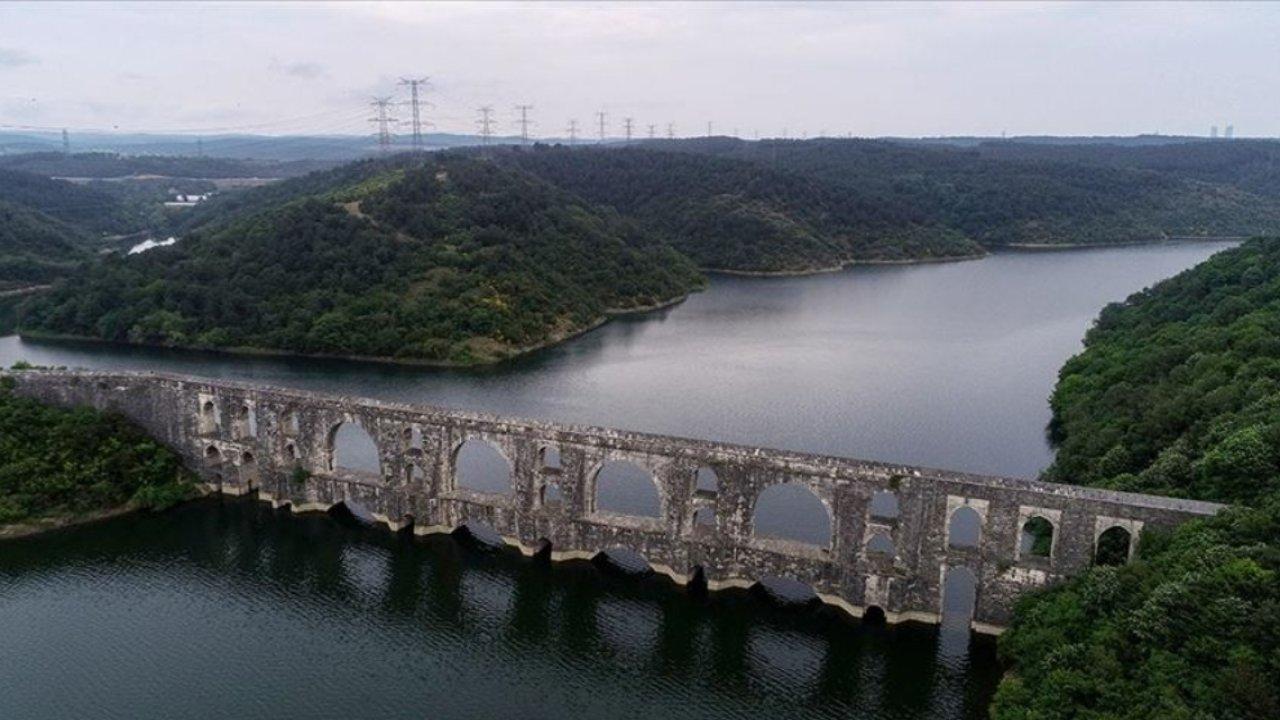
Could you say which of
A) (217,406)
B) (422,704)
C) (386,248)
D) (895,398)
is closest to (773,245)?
(386,248)

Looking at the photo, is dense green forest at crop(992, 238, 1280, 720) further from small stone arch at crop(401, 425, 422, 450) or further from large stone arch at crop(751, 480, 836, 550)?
small stone arch at crop(401, 425, 422, 450)

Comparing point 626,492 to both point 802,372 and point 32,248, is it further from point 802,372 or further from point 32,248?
point 32,248

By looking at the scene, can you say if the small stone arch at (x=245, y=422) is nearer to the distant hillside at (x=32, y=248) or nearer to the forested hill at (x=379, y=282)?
the forested hill at (x=379, y=282)

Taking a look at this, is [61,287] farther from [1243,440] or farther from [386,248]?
[1243,440]

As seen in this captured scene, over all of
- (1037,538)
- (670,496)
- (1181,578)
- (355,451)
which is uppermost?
(1181,578)

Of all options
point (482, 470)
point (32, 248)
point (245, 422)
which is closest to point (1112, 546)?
point (482, 470)

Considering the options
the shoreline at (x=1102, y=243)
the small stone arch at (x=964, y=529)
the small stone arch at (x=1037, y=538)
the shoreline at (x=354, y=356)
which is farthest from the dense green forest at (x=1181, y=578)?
the shoreline at (x=1102, y=243)

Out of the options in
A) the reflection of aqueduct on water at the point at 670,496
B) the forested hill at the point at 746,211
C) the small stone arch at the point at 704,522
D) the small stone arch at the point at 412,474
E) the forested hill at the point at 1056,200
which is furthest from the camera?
the forested hill at the point at 1056,200

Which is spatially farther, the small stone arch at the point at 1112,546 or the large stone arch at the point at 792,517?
the large stone arch at the point at 792,517
